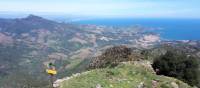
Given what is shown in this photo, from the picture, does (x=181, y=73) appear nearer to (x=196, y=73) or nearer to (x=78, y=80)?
(x=196, y=73)

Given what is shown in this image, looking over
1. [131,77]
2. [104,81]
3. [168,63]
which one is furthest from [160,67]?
[104,81]

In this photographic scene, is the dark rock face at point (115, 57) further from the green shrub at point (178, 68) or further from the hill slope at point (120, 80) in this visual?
the hill slope at point (120, 80)

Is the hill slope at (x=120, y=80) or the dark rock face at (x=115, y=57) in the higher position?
the hill slope at (x=120, y=80)

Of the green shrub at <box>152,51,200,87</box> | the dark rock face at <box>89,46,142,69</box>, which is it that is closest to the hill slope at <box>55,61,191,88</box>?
the green shrub at <box>152,51,200,87</box>

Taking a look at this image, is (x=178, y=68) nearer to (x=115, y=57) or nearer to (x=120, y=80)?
(x=115, y=57)

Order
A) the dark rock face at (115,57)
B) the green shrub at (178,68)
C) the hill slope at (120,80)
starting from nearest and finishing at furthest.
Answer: the hill slope at (120,80) < the green shrub at (178,68) < the dark rock face at (115,57)

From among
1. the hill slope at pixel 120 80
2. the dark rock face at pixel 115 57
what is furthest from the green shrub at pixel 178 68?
the hill slope at pixel 120 80

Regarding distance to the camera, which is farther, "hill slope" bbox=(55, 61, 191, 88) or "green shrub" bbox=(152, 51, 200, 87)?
"green shrub" bbox=(152, 51, 200, 87)

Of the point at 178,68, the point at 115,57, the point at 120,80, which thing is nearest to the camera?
the point at 120,80

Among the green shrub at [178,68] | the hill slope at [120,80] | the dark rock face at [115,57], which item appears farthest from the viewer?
the dark rock face at [115,57]

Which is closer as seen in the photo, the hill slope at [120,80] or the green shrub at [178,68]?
the hill slope at [120,80]

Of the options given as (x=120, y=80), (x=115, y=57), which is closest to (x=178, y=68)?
(x=115, y=57)

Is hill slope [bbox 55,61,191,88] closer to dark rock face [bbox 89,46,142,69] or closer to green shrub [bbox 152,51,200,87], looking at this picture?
green shrub [bbox 152,51,200,87]
